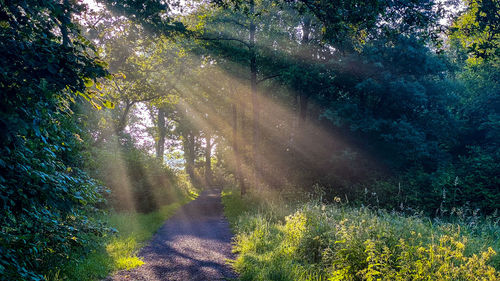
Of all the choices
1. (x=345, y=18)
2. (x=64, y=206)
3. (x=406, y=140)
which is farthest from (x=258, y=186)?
(x=64, y=206)

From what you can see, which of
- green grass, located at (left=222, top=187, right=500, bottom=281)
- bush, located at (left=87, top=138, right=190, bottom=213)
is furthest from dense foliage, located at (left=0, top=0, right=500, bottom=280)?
green grass, located at (left=222, top=187, right=500, bottom=281)

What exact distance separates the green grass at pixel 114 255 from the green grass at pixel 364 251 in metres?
3.00

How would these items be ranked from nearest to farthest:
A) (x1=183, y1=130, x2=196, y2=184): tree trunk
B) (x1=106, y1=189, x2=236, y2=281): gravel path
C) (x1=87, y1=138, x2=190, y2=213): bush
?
(x1=106, y1=189, x2=236, y2=281): gravel path, (x1=87, y1=138, x2=190, y2=213): bush, (x1=183, y1=130, x2=196, y2=184): tree trunk

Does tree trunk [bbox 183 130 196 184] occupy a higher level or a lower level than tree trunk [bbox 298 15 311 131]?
lower

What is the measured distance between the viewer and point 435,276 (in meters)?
4.63

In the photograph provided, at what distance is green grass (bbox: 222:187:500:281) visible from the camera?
15.3ft

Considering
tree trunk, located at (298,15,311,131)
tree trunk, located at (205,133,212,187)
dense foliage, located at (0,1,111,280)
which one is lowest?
tree trunk, located at (205,133,212,187)

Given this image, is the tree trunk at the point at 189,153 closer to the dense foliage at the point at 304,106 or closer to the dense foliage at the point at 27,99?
the dense foliage at the point at 304,106

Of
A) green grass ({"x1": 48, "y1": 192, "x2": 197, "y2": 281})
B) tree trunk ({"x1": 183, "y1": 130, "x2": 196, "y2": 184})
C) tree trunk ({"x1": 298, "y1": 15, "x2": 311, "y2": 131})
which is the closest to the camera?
green grass ({"x1": 48, "y1": 192, "x2": 197, "y2": 281})

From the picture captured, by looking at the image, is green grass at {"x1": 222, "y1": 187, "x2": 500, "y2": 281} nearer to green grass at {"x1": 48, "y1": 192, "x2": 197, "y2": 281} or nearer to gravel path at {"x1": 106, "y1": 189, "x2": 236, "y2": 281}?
gravel path at {"x1": 106, "y1": 189, "x2": 236, "y2": 281}

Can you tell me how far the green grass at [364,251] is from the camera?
15.3 ft

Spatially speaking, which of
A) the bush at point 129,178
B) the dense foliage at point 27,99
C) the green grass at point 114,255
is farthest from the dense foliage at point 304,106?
the dense foliage at point 27,99

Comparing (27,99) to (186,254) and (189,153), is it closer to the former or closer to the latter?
(186,254)

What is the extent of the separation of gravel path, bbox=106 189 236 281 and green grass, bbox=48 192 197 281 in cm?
27
